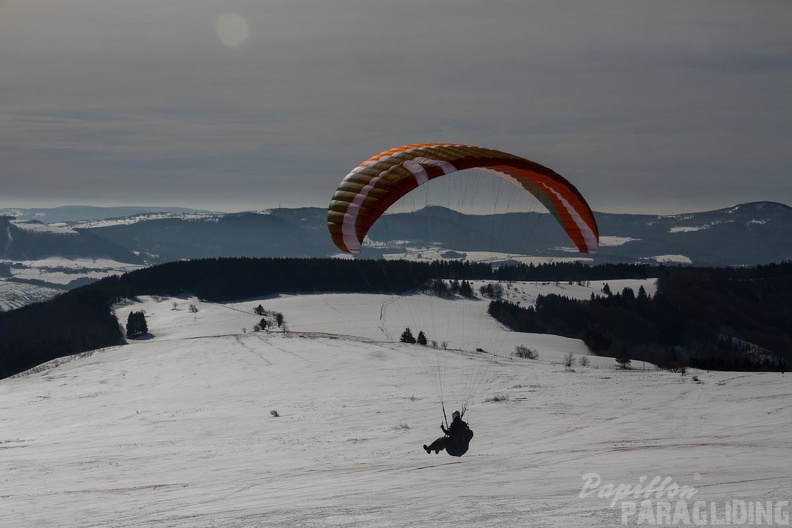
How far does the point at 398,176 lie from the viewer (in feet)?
71.0

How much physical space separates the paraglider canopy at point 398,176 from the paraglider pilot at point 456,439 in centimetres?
566

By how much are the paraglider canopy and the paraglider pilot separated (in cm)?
566

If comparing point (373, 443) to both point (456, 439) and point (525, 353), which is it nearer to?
point (456, 439)

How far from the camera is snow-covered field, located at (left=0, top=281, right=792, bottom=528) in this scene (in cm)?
1733

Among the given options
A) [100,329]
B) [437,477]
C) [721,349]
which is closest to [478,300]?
[721,349]

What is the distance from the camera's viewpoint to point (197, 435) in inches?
1268

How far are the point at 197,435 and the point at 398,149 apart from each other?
16.0 metres

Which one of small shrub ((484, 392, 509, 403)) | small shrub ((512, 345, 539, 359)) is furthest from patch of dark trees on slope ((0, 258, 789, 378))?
small shrub ((484, 392, 509, 403))

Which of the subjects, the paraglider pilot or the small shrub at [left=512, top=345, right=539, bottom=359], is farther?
the small shrub at [left=512, top=345, right=539, bottom=359]

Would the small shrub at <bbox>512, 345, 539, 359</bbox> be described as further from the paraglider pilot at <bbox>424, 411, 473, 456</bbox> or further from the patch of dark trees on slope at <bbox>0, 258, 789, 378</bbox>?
the paraglider pilot at <bbox>424, 411, 473, 456</bbox>

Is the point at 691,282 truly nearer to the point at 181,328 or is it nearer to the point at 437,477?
the point at 181,328

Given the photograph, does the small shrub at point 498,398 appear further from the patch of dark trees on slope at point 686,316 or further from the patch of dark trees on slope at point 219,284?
the patch of dark trees on slope at point 219,284

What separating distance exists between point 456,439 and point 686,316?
139 m

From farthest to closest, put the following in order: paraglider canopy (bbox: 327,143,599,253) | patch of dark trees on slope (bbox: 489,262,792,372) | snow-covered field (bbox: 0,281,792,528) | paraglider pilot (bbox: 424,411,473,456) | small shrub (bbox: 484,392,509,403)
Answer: patch of dark trees on slope (bbox: 489,262,792,372) < small shrub (bbox: 484,392,509,403) < paraglider pilot (bbox: 424,411,473,456) < paraglider canopy (bbox: 327,143,599,253) < snow-covered field (bbox: 0,281,792,528)
